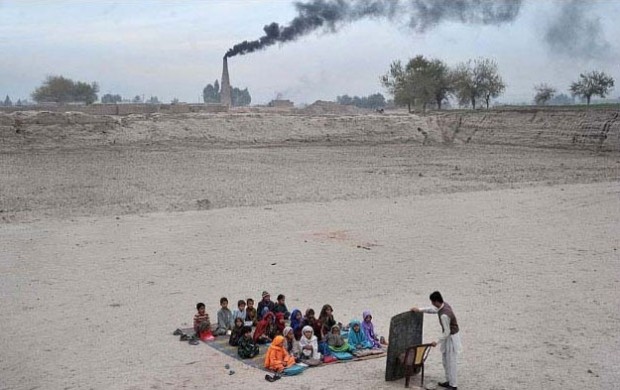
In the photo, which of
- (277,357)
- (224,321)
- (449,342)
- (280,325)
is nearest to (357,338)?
(280,325)

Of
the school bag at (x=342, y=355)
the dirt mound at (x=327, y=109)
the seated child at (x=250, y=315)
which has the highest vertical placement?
the dirt mound at (x=327, y=109)

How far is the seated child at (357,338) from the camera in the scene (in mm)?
9703

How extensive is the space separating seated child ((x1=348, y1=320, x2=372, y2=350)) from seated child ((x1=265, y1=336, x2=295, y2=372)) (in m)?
0.96

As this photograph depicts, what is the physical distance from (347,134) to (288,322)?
3078 cm

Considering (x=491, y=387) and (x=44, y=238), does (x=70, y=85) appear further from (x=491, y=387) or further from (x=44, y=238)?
(x=491, y=387)

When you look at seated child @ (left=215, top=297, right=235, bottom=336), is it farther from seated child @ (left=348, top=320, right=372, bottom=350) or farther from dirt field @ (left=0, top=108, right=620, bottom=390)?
seated child @ (left=348, top=320, right=372, bottom=350)

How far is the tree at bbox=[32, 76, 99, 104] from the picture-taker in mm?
74688

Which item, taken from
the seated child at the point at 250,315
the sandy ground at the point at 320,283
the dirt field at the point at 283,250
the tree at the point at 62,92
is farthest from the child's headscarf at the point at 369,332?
the tree at the point at 62,92

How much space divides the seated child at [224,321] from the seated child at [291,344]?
49.6 inches

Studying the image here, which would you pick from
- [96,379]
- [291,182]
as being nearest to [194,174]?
[291,182]

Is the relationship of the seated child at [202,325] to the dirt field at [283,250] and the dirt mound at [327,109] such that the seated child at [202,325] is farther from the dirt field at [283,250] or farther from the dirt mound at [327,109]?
the dirt mound at [327,109]

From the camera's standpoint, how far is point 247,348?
952 centimetres

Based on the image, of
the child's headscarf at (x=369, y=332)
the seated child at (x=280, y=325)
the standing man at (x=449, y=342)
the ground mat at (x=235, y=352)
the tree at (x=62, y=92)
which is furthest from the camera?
the tree at (x=62, y=92)

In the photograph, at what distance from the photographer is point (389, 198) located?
23.6 m
